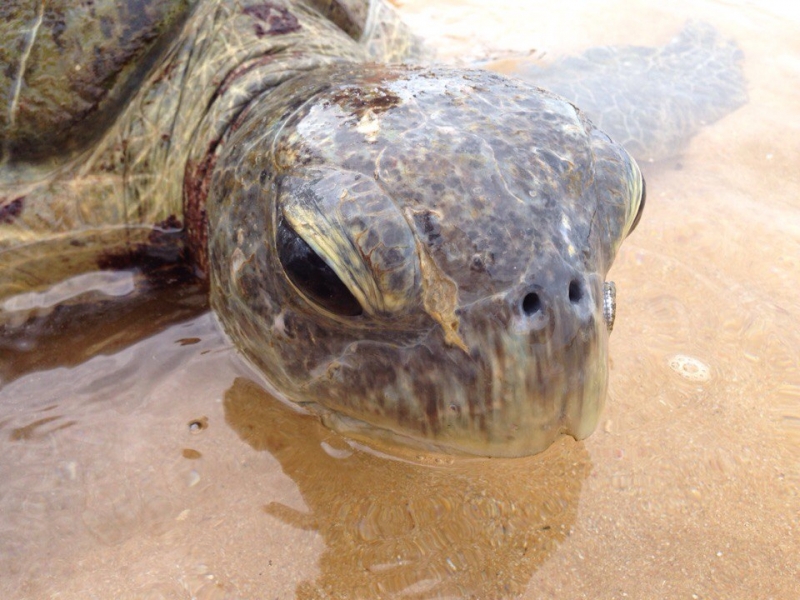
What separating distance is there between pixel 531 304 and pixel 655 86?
3082 millimetres

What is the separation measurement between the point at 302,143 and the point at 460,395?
2.36 feet

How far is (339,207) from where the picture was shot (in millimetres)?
1436

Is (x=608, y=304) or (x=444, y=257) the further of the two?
(x=608, y=304)

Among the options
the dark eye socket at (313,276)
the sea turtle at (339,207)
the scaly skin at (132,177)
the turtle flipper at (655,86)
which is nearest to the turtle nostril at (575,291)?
the sea turtle at (339,207)

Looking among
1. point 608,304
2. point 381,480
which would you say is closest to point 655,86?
point 608,304

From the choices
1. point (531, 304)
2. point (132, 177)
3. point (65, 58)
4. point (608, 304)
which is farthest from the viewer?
point (132, 177)

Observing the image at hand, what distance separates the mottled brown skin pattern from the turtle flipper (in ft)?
6.37

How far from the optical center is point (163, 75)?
7.77 feet

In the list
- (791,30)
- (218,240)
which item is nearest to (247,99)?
(218,240)

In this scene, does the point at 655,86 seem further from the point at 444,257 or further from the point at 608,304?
the point at 444,257

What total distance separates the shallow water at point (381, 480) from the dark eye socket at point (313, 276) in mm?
560

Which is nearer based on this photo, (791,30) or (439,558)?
(439,558)

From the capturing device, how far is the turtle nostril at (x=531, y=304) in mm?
1377

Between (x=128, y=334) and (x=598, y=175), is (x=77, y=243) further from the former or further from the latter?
(x=598, y=175)
